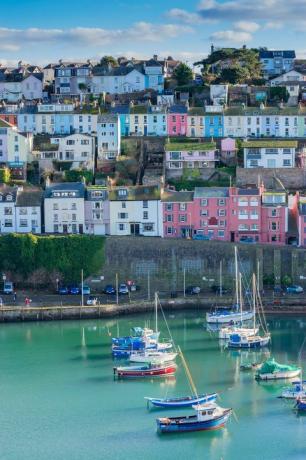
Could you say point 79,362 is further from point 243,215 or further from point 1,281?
point 243,215

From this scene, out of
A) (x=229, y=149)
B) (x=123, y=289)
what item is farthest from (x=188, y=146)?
(x=123, y=289)

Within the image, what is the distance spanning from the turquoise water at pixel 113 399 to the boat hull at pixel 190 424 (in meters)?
0.21

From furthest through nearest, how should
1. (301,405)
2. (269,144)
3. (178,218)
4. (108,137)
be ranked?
1. (108,137)
2. (269,144)
3. (178,218)
4. (301,405)

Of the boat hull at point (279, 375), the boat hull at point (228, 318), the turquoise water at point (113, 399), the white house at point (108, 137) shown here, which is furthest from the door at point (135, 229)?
the boat hull at point (279, 375)

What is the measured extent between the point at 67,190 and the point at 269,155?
9370 mm

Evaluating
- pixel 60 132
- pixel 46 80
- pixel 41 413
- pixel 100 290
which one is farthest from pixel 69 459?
pixel 46 80

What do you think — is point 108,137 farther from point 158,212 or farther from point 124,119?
point 158,212

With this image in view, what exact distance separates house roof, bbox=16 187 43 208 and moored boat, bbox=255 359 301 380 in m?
16.0

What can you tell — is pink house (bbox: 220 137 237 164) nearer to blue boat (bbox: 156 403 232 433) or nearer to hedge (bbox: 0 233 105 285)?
hedge (bbox: 0 233 105 285)

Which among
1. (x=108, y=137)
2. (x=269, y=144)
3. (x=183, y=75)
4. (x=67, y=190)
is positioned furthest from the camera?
(x=183, y=75)

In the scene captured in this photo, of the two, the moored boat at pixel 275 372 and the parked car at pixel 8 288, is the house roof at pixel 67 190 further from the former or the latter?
the moored boat at pixel 275 372

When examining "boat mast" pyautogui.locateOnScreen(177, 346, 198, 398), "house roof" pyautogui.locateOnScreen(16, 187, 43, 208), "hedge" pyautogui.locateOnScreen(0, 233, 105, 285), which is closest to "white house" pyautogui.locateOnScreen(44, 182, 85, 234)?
"house roof" pyautogui.locateOnScreen(16, 187, 43, 208)

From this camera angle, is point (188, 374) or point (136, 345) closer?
point (188, 374)

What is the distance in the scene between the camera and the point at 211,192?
49.0m
